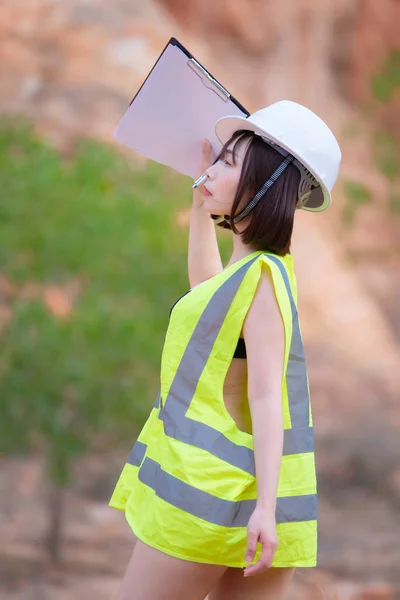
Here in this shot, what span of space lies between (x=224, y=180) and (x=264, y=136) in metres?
0.08

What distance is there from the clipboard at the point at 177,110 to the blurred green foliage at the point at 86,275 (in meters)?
2.14

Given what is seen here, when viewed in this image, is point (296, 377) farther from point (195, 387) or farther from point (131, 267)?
point (131, 267)

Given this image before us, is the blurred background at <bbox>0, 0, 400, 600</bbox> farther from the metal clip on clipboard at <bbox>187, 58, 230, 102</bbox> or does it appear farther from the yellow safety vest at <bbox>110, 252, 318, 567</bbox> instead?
the metal clip on clipboard at <bbox>187, 58, 230, 102</bbox>

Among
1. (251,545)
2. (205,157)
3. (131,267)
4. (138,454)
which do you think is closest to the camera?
(251,545)

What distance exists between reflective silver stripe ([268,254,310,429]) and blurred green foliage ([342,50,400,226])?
5.57 meters

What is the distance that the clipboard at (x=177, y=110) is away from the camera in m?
1.32

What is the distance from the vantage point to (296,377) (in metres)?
1.20

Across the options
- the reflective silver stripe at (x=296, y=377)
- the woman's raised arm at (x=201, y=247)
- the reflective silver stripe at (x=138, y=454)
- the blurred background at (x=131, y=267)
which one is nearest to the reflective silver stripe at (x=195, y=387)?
the reflective silver stripe at (x=296, y=377)

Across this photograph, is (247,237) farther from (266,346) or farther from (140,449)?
(140,449)

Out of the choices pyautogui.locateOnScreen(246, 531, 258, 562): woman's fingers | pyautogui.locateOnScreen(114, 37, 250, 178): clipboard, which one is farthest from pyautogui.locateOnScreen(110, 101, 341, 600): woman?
pyautogui.locateOnScreen(114, 37, 250, 178): clipboard

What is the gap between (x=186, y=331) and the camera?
1.18m

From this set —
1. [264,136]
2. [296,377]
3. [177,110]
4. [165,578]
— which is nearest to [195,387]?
[296,377]

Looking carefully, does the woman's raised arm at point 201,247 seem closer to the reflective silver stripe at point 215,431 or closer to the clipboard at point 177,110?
the clipboard at point 177,110

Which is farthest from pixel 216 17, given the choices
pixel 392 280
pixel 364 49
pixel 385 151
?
pixel 392 280
